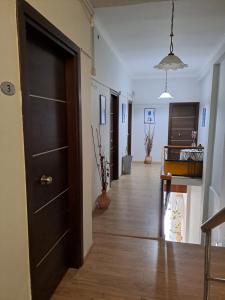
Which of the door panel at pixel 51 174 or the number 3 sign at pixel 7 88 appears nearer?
the number 3 sign at pixel 7 88

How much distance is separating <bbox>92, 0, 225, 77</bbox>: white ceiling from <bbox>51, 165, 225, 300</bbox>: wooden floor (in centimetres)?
253

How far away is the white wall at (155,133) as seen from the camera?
750 cm

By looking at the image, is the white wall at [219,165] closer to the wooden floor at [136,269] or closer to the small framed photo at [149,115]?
the wooden floor at [136,269]

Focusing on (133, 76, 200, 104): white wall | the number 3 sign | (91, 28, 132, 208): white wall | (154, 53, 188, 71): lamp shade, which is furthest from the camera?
(133, 76, 200, 104): white wall

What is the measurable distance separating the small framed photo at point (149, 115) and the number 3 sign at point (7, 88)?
22.2 feet

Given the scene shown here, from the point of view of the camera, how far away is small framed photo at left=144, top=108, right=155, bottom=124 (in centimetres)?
756

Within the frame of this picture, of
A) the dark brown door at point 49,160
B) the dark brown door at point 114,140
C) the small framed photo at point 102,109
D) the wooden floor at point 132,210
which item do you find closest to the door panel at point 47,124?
the dark brown door at point 49,160

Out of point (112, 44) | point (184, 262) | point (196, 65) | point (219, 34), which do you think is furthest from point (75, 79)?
point (196, 65)

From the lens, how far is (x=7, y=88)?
1.07m

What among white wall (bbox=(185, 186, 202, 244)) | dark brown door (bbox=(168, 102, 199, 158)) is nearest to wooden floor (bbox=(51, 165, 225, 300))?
white wall (bbox=(185, 186, 202, 244))

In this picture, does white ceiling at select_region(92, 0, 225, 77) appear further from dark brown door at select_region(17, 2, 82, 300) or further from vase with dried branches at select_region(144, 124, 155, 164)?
vase with dried branches at select_region(144, 124, 155, 164)

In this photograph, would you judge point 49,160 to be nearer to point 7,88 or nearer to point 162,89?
point 7,88

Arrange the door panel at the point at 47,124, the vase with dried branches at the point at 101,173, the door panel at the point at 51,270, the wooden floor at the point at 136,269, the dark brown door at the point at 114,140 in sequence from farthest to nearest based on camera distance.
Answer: the dark brown door at the point at 114,140
the vase with dried branches at the point at 101,173
the wooden floor at the point at 136,269
the door panel at the point at 51,270
the door panel at the point at 47,124

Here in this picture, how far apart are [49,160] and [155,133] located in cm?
626
